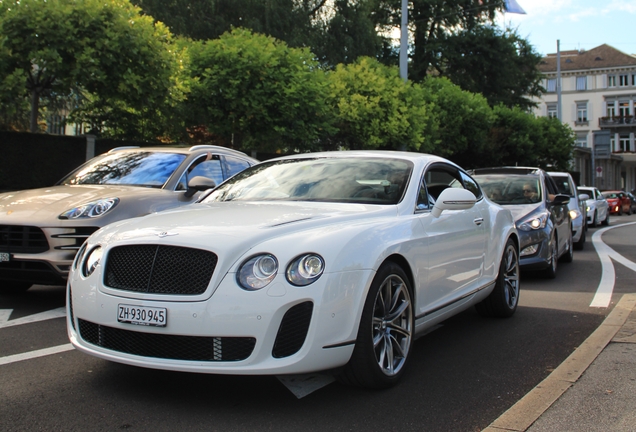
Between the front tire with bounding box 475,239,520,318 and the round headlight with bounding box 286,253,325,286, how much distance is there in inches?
126

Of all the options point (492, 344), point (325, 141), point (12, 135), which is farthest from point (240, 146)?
point (492, 344)

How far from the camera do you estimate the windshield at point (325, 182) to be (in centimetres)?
503

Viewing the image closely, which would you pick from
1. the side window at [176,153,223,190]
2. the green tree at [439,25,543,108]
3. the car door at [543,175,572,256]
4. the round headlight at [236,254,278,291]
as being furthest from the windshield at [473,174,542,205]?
the green tree at [439,25,543,108]

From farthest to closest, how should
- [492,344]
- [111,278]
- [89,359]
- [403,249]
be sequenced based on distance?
[492,344] → [89,359] → [403,249] → [111,278]

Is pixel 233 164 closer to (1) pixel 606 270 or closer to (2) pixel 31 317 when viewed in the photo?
(2) pixel 31 317

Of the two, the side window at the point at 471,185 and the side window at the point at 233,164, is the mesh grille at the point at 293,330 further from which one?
the side window at the point at 233,164

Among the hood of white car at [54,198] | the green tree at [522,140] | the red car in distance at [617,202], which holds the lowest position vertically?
the red car in distance at [617,202]

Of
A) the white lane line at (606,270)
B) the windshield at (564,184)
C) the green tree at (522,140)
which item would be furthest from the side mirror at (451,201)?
the green tree at (522,140)

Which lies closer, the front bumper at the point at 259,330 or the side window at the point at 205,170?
the front bumper at the point at 259,330

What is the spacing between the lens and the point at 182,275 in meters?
3.78

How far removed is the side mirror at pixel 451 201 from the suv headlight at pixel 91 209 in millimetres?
3371

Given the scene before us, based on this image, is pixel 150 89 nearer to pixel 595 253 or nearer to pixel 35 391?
pixel 595 253

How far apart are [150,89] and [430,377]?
12372mm

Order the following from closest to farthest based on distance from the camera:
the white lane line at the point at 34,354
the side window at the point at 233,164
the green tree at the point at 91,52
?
the white lane line at the point at 34,354, the side window at the point at 233,164, the green tree at the point at 91,52
